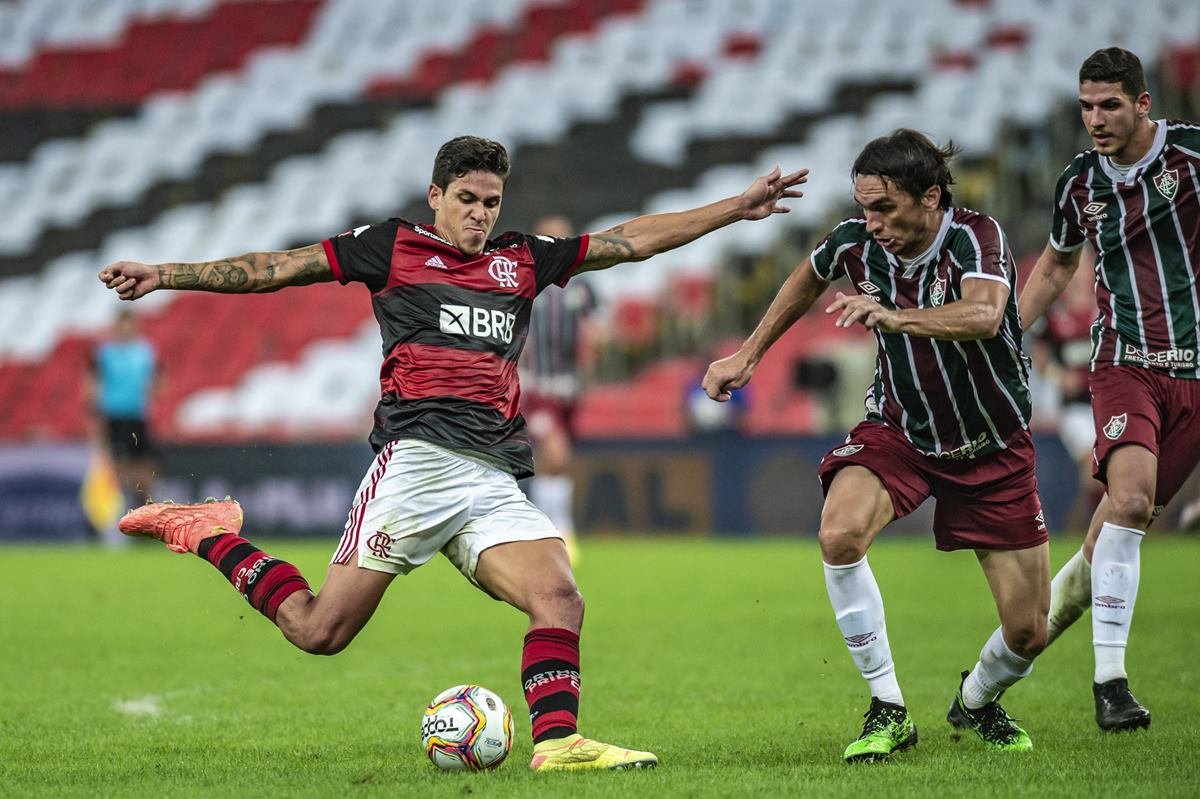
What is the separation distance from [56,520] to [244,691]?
453 inches

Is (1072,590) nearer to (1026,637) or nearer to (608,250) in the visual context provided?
(1026,637)

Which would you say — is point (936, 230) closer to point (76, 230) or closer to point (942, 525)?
point (942, 525)

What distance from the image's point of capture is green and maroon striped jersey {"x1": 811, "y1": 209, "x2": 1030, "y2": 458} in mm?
5098

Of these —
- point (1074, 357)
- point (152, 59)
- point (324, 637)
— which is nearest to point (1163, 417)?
point (324, 637)

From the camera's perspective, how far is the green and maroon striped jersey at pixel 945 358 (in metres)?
5.10

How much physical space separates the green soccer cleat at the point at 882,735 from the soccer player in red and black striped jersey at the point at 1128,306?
857 millimetres

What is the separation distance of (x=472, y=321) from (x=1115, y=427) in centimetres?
235

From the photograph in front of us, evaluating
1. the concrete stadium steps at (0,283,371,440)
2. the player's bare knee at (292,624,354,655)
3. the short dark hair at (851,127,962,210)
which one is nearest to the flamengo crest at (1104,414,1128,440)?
the short dark hair at (851,127,962,210)

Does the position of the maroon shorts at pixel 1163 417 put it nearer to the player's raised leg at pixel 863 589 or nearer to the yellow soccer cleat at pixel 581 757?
the player's raised leg at pixel 863 589

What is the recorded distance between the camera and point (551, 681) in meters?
4.90

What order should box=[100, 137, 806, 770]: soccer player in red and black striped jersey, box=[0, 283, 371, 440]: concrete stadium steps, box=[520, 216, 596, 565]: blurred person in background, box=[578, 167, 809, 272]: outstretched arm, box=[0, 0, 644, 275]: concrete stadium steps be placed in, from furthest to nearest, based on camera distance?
box=[0, 0, 644, 275]: concrete stadium steps < box=[0, 283, 371, 440]: concrete stadium steps < box=[520, 216, 596, 565]: blurred person in background < box=[578, 167, 809, 272]: outstretched arm < box=[100, 137, 806, 770]: soccer player in red and black striped jersey

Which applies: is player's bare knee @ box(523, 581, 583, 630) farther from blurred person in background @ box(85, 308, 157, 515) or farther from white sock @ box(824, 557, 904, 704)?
blurred person in background @ box(85, 308, 157, 515)

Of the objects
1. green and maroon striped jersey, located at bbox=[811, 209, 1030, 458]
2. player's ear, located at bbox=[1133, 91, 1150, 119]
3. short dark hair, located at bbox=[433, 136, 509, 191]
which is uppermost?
player's ear, located at bbox=[1133, 91, 1150, 119]

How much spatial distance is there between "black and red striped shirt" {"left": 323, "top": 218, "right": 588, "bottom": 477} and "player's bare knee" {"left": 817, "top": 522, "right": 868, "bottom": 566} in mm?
1074
